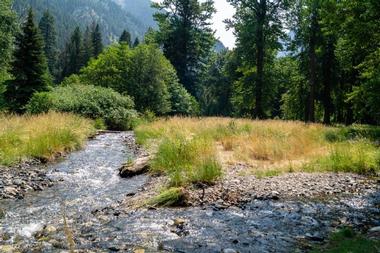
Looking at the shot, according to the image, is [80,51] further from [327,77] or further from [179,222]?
[179,222]

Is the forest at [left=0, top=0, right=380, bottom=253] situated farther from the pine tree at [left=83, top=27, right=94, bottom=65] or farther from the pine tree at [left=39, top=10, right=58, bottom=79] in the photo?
the pine tree at [left=39, top=10, right=58, bottom=79]

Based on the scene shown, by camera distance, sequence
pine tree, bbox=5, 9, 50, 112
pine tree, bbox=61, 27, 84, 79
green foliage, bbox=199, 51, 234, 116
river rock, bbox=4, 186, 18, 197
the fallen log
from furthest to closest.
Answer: pine tree, bbox=61, 27, 84, 79
green foliage, bbox=199, 51, 234, 116
pine tree, bbox=5, 9, 50, 112
the fallen log
river rock, bbox=4, 186, 18, 197

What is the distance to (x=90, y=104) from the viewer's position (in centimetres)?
2655

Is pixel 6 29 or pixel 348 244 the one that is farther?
pixel 6 29

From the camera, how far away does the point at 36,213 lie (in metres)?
7.75

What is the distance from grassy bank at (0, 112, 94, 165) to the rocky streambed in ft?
7.91

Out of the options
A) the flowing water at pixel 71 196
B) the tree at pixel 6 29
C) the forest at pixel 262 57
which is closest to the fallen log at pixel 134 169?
the flowing water at pixel 71 196

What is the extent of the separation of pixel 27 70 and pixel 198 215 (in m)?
35.4

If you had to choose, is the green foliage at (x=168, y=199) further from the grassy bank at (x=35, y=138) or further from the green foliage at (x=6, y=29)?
the green foliage at (x=6, y=29)

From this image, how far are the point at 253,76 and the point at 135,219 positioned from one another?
32.8 metres

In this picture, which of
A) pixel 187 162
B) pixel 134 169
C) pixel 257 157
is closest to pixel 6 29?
pixel 134 169

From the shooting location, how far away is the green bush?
991 inches

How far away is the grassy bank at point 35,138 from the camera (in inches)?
503

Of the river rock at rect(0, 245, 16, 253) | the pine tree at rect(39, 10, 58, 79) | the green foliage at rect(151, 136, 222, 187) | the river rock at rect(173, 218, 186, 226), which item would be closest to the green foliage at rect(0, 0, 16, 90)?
the green foliage at rect(151, 136, 222, 187)
